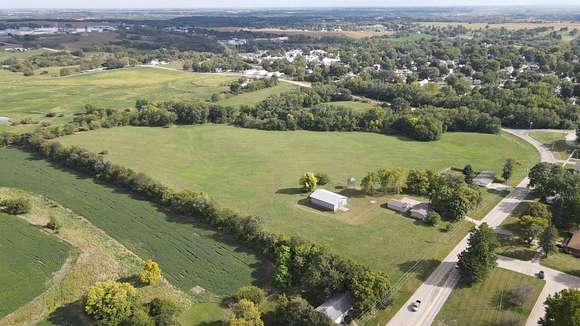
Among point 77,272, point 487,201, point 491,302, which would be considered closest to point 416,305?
point 491,302

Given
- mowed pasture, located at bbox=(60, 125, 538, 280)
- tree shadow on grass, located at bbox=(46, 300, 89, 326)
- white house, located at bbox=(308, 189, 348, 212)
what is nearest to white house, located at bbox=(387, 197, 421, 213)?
mowed pasture, located at bbox=(60, 125, 538, 280)

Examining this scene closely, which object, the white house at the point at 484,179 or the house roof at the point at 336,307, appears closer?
the house roof at the point at 336,307

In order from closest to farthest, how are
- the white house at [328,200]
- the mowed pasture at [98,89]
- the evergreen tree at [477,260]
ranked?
1. the evergreen tree at [477,260]
2. the white house at [328,200]
3. the mowed pasture at [98,89]

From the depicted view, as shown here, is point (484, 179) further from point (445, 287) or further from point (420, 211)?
point (445, 287)

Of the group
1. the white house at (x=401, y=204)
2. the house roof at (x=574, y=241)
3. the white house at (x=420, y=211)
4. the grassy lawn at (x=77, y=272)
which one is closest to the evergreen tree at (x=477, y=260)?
the house roof at (x=574, y=241)

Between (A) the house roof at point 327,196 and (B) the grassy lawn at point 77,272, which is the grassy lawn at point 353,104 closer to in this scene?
(A) the house roof at point 327,196

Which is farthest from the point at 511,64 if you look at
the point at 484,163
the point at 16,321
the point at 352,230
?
the point at 16,321
